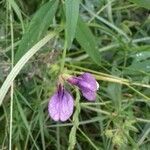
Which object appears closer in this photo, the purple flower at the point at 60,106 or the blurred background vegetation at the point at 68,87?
the purple flower at the point at 60,106

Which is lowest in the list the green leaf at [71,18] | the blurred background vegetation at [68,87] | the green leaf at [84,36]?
the blurred background vegetation at [68,87]

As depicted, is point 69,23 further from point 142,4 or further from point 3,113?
point 3,113

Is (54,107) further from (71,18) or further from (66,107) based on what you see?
(71,18)

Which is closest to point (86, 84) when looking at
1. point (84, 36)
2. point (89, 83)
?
point (89, 83)

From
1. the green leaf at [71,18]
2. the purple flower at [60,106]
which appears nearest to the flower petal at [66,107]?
the purple flower at [60,106]

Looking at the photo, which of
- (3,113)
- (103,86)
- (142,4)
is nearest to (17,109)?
(3,113)

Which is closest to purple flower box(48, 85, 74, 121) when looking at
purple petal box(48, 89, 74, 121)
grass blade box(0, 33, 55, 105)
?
purple petal box(48, 89, 74, 121)

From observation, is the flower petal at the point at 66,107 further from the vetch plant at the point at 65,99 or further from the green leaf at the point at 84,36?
the green leaf at the point at 84,36
